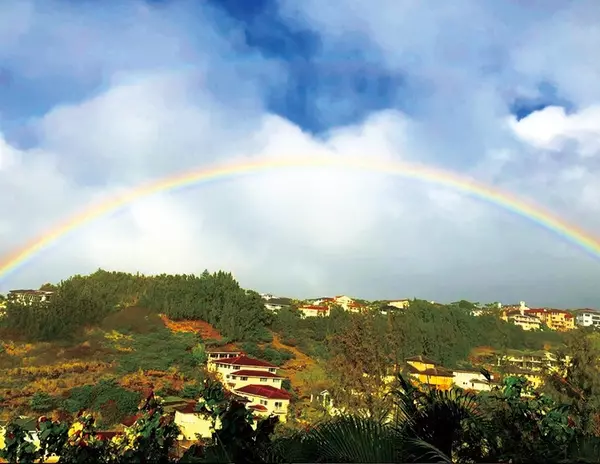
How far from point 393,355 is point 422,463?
517 inches

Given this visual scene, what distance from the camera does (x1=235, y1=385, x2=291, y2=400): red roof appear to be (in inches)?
1299

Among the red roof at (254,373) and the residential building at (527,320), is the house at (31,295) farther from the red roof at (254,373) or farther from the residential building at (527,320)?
the residential building at (527,320)

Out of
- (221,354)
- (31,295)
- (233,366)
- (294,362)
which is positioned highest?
(31,295)

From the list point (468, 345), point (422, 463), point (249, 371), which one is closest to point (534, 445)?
point (422, 463)

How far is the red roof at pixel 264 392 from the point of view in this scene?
33.0m

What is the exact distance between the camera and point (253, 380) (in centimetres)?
3941

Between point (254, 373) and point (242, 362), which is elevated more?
point (242, 362)

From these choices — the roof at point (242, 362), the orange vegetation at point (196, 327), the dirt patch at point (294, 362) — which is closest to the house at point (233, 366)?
the roof at point (242, 362)

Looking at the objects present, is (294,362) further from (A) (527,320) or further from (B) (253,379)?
(A) (527,320)

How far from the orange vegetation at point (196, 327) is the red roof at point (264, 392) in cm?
1835

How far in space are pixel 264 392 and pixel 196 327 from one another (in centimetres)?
2510

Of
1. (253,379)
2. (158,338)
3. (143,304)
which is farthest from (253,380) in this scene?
(143,304)

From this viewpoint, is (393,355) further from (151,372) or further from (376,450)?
(151,372)

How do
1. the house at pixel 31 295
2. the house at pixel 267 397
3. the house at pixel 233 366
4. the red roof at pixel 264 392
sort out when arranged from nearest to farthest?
the house at pixel 267 397 → the red roof at pixel 264 392 → the house at pixel 233 366 → the house at pixel 31 295
